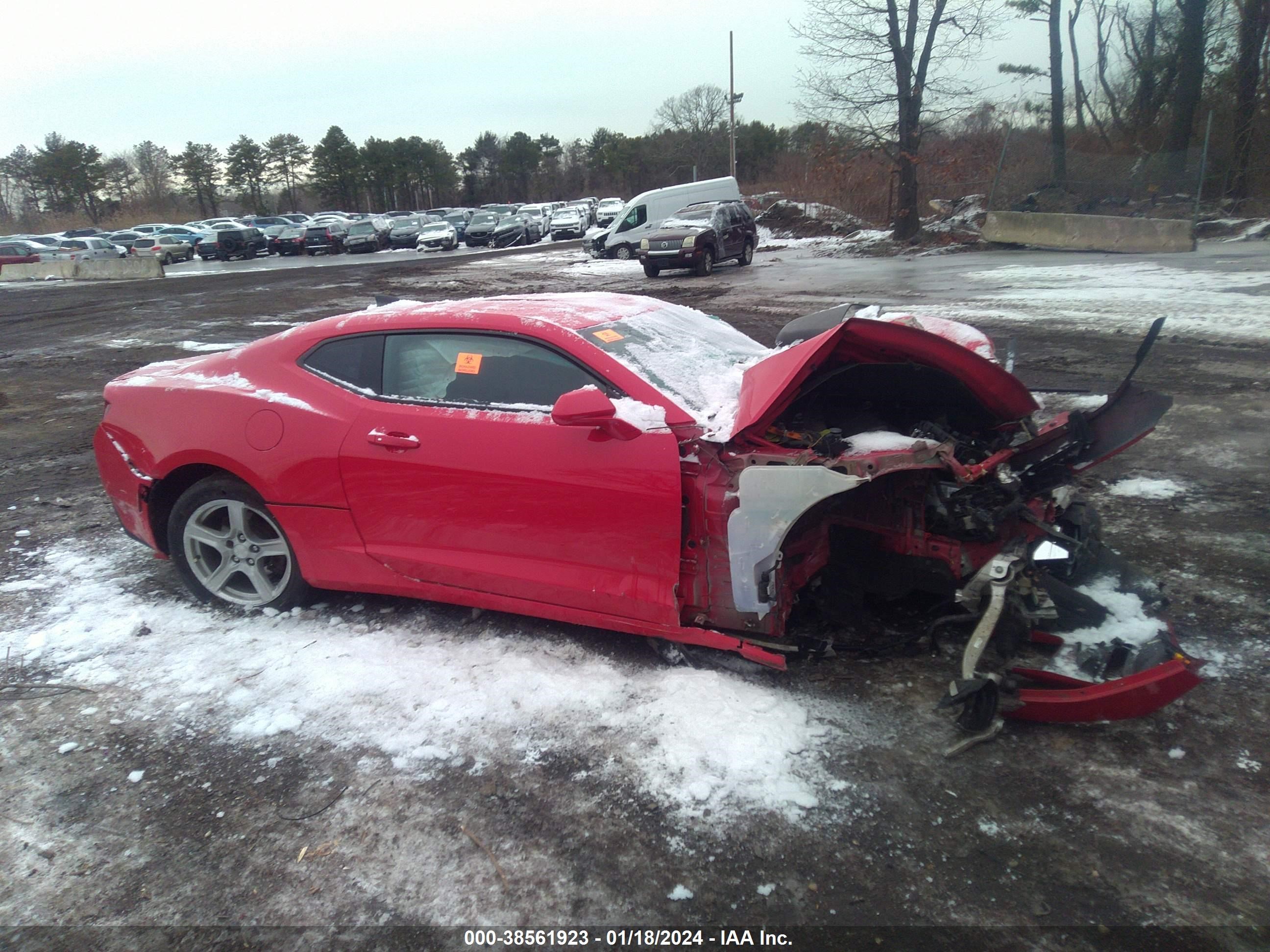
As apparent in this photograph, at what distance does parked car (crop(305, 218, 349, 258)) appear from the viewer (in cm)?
3816

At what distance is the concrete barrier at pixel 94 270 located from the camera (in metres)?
29.9

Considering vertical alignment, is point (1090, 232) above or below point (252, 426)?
above

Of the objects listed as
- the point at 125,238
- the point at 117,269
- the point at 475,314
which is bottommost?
the point at 475,314

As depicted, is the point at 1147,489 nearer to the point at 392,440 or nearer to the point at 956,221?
the point at 392,440

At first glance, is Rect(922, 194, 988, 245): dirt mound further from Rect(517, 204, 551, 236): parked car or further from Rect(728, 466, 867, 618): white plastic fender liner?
Rect(728, 466, 867, 618): white plastic fender liner

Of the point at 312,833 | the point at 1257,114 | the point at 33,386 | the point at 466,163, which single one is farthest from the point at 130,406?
the point at 466,163

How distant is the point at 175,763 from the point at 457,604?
121 centimetres

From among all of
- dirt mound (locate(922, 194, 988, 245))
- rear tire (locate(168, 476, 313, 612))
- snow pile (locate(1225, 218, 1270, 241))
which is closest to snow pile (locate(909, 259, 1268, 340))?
snow pile (locate(1225, 218, 1270, 241))

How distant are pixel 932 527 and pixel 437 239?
36.9 meters

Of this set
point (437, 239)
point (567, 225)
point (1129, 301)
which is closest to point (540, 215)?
point (567, 225)

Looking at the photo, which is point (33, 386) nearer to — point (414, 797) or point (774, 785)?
point (414, 797)

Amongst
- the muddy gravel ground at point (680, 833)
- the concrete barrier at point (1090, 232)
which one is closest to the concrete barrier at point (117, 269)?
the concrete barrier at point (1090, 232)

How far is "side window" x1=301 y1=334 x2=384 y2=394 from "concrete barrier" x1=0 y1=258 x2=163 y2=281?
3146 centimetres

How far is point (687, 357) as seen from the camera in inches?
149
